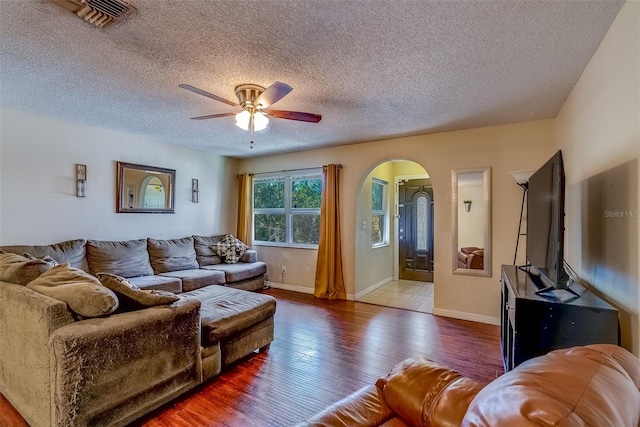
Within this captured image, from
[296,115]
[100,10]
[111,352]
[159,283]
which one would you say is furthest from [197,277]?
[100,10]

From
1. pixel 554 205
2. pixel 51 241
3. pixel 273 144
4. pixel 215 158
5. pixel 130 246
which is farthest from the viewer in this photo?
pixel 215 158

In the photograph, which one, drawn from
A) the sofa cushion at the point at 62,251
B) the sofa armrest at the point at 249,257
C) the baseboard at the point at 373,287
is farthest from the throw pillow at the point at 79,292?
the baseboard at the point at 373,287

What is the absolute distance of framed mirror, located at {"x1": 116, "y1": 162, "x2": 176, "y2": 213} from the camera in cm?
420

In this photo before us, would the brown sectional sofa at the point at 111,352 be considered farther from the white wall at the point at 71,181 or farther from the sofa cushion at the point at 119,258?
the white wall at the point at 71,181

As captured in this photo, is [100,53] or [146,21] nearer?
[146,21]

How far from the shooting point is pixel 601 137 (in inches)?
75.6

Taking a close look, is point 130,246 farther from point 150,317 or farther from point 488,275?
point 488,275

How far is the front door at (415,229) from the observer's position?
582 centimetres

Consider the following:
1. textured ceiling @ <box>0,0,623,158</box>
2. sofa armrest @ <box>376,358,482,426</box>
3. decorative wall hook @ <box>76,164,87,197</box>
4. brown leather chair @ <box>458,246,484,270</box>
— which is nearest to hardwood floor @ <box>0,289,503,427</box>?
brown leather chair @ <box>458,246,484,270</box>

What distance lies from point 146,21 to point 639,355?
120 inches

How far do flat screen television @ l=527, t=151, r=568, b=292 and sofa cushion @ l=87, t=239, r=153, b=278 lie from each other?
14.0 feet

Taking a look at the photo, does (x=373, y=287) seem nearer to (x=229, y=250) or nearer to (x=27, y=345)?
(x=229, y=250)

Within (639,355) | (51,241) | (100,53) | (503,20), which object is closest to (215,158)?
(51,241)

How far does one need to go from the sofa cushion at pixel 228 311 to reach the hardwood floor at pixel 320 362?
0.37 metres
